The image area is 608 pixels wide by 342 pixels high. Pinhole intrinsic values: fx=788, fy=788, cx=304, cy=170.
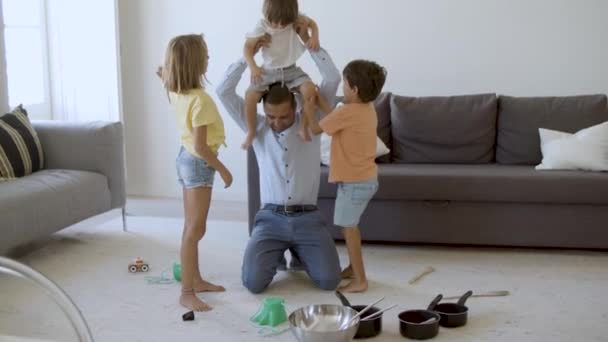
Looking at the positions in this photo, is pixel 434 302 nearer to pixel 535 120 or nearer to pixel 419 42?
pixel 535 120

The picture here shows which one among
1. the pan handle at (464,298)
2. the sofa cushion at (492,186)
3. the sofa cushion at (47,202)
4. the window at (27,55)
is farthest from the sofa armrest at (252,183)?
the window at (27,55)

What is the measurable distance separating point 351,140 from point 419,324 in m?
0.93

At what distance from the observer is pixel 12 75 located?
5348mm

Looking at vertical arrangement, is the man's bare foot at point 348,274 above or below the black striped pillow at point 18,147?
below

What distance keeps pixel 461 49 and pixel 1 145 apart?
2843 mm

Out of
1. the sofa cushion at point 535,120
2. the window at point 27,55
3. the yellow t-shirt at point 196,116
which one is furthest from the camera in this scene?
the window at point 27,55

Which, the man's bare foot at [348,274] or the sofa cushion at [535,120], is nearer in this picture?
the man's bare foot at [348,274]

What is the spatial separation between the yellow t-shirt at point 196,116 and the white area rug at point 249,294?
70cm

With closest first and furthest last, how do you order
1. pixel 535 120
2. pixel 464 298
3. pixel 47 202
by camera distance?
pixel 464 298, pixel 47 202, pixel 535 120

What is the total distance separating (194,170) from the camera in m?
3.34

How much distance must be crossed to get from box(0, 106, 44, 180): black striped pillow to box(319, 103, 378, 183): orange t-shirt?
175cm

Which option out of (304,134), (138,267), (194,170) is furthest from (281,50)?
(138,267)

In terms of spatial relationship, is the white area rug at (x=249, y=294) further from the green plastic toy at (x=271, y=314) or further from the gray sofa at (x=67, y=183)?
the gray sofa at (x=67, y=183)

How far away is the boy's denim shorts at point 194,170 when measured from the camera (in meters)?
3.34
